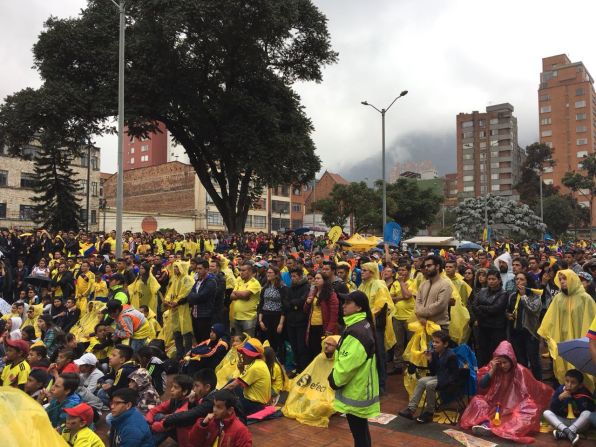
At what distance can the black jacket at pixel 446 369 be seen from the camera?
594 cm

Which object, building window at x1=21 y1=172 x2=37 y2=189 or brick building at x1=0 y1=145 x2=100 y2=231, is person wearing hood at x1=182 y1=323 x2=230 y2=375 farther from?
building window at x1=21 y1=172 x2=37 y2=189

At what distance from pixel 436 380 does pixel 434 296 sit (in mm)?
1039

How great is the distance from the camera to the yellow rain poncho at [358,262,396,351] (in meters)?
7.11

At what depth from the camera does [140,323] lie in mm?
7898

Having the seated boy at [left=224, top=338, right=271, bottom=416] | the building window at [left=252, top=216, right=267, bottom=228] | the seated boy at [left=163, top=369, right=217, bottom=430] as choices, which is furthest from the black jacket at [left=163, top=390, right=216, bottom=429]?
the building window at [left=252, top=216, right=267, bottom=228]

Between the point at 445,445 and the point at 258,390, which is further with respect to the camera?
the point at 258,390

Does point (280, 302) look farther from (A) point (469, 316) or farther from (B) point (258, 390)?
(A) point (469, 316)

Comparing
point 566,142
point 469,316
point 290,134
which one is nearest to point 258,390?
point 469,316

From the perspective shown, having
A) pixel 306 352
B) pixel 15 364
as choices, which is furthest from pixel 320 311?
pixel 15 364

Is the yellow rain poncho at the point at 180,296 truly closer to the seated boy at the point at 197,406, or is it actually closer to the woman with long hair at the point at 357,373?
the seated boy at the point at 197,406

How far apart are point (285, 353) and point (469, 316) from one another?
313 centimetres

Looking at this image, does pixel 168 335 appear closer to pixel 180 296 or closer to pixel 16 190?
pixel 180 296

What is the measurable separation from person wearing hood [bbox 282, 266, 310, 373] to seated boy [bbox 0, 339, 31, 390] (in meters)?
3.67

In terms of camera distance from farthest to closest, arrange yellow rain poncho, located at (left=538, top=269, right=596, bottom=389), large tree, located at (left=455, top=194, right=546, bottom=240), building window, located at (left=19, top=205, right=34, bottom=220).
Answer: building window, located at (left=19, top=205, right=34, bottom=220) → large tree, located at (left=455, top=194, right=546, bottom=240) → yellow rain poncho, located at (left=538, top=269, right=596, bottom=389)
